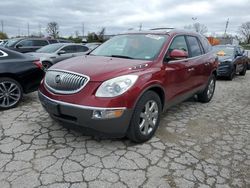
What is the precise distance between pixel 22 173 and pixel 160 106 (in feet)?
7.26

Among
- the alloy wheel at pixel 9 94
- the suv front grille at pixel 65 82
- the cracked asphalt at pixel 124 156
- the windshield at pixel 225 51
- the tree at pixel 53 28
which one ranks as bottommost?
the cracked asphalt at pixel 124 156

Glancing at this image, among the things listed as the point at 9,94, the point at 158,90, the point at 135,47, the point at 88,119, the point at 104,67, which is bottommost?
the point at 9,94

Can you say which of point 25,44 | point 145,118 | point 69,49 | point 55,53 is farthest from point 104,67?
point 25,44

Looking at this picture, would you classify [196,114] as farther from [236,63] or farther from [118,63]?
[236,63]

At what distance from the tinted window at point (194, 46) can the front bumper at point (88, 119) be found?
2593 millimetres

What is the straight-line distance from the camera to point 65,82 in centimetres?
354

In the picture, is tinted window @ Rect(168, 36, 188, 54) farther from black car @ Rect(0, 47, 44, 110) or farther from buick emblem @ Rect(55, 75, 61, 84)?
black car @ Rect(0, 47, 44, 110)

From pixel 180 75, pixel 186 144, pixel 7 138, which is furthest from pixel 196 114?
pixel 7 138

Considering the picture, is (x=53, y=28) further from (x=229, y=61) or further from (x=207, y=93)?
(x=207, y=93)

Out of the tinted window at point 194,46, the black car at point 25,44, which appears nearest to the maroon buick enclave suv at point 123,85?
the tinted window at point 194,46

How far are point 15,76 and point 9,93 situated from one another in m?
0.37

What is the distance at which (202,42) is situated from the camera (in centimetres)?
606

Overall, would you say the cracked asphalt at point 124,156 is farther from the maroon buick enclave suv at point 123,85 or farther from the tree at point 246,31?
the tree at point 246,31

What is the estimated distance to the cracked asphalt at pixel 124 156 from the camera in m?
2.94
